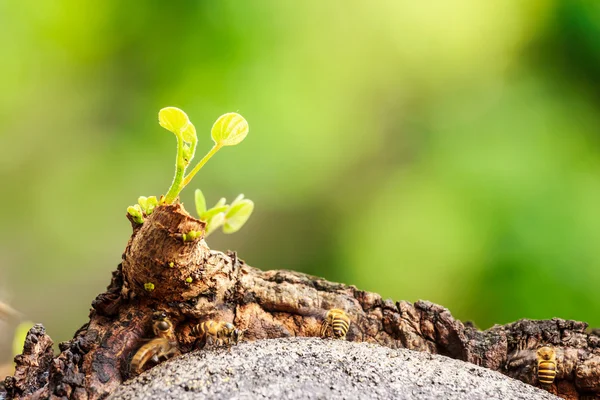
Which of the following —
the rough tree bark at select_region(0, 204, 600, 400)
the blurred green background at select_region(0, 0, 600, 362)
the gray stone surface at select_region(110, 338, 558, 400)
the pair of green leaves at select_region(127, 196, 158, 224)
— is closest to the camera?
the gray stone surface at select_region(110, 338, 558, 400)

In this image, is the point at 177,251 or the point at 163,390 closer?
the point at 163,390

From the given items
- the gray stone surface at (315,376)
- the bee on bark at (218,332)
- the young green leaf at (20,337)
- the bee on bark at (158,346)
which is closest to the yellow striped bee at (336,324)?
the gray stone surface at (315,376)

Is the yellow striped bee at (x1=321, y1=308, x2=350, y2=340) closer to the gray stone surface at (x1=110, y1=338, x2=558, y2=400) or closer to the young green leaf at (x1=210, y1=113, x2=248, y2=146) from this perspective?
the gray stone surface at (x1=110, y1=338, x2=558, y2=400)

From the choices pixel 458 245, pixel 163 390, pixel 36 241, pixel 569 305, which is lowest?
pixel 163 390

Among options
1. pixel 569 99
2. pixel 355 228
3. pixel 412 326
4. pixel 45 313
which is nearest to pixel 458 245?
pixel 355 228

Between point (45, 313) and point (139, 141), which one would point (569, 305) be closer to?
point (139, 141)

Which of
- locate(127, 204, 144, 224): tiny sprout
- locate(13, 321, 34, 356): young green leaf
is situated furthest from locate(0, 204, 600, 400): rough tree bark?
locate(13, 321, 34, 356): young green leaf

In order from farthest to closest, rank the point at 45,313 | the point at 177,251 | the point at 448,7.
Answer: the point at 448,7 < the point at 45,313 < the point at 177,251
